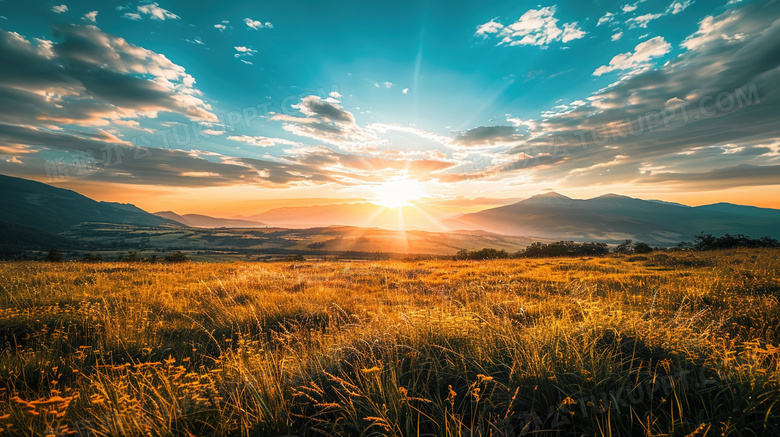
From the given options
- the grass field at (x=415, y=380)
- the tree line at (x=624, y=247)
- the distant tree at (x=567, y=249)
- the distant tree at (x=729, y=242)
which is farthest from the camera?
the distant tree at (x=567, y=249)

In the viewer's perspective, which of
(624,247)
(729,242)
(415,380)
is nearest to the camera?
(415,380)

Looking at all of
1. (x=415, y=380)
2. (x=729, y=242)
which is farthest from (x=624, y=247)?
(x=415, y=380)

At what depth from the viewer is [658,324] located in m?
4.54

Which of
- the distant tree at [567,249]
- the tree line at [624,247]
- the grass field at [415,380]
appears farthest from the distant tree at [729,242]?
the grass field at [415,380]

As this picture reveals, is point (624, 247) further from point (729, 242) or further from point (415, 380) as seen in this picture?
point (415, 380)

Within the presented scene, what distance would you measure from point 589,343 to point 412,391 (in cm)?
229

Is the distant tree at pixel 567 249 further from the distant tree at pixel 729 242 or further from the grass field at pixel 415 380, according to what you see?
the grass field at pixel 415 380

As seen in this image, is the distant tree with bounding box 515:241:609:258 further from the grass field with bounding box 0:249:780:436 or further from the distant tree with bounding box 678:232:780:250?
the grass field with bounding box 0:249:780:436

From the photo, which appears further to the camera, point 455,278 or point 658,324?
point 455,278

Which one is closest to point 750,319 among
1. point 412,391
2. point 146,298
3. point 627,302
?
point 627,302

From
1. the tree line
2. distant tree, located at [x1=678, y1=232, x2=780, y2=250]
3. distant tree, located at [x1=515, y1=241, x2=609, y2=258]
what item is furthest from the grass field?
distant tree, located at [x1=678, y1=232, x2=780, y2=250]

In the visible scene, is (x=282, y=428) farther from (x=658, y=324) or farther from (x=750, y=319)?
(x=750, y=319)

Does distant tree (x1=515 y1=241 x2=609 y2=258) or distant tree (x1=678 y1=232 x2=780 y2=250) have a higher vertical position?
distant tree (x1=678 y1=232 x2=780 y2=250)

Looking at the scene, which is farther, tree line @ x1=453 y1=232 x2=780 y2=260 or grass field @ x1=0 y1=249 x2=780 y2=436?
tree line @ x1=453 y1=232 x2=780 y2=260
